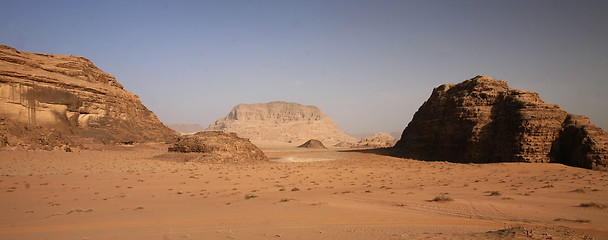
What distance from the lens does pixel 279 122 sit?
139750mm

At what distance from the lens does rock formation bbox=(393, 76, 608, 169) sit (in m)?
21.9

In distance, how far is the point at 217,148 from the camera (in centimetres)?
2519

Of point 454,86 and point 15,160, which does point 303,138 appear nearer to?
point 454,86

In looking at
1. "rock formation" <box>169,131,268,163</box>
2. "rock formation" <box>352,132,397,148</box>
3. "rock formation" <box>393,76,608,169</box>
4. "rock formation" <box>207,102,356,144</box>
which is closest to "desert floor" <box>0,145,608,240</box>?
"rock formation" <box>169,131,268,163</box>

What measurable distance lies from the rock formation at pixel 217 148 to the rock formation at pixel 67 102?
551 inches

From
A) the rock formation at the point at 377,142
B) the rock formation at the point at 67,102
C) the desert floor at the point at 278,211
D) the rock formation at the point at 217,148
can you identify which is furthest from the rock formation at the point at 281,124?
the desert floor at the point at 278,211

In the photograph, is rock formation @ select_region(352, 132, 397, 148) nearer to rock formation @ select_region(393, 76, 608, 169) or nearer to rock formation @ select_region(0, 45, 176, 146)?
rock formation @ select_region(393, 76, 608, 169)

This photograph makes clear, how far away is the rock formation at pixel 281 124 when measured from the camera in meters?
120

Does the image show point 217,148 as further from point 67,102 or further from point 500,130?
point 500,130

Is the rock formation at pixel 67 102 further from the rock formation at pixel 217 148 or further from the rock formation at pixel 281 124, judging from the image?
the rock formation at pixel 281 124

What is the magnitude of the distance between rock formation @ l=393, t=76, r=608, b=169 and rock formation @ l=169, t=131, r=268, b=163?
15.4m

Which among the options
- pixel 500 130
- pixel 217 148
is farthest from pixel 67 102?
pixel 500 130

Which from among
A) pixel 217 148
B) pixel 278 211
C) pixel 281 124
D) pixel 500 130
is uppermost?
pixel 281 124

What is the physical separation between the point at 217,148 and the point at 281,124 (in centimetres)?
10859
